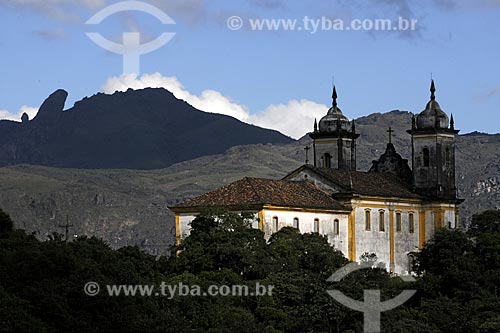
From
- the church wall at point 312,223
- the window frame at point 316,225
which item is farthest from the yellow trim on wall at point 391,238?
the window frame at point 316,225

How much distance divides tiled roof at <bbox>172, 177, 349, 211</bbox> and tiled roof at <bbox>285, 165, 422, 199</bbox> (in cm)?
217

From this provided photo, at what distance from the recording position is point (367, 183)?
337 feet

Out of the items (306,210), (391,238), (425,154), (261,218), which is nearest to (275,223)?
(261,218)

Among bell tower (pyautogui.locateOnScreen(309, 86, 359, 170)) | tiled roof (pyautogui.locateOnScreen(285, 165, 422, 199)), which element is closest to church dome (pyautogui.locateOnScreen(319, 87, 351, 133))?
bell tower (pyautogui.locateOnScreen(309, 86, 359, 170))

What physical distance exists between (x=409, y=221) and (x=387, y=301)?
30.5 m

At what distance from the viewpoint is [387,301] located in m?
74.4

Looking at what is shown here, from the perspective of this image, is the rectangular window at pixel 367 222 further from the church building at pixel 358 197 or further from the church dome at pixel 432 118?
the church dome at pixel 432 118

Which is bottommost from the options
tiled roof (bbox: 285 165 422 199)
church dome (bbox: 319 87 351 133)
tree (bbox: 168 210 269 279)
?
tree (bbox: 168 210 269 279)

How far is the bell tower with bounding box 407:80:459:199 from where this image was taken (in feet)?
352

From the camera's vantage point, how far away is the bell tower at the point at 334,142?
108750 mm

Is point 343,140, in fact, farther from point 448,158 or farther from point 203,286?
point 203,286

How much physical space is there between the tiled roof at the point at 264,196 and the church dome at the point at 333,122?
39.2 feet

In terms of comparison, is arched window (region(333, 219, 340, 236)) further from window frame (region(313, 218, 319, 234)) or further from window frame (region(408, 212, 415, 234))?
window frame (region(408, 212, 415, 234))

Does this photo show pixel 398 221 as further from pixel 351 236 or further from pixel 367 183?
pixel 351 236
